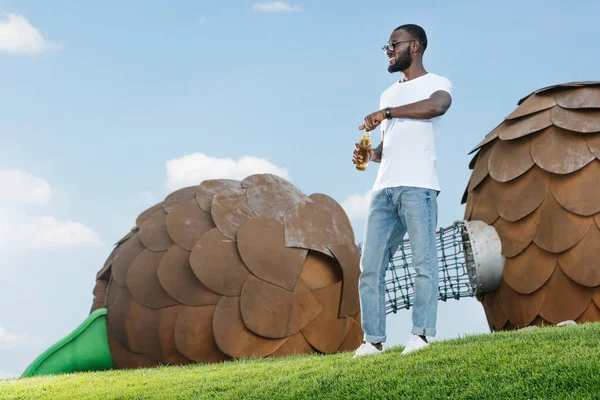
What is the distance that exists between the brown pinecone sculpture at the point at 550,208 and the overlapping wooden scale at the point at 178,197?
242 centimetres

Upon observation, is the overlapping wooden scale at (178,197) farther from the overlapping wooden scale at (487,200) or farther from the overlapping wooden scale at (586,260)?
the overlapping wooden scale at (586,260)

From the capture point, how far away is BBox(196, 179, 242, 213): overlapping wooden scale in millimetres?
5672

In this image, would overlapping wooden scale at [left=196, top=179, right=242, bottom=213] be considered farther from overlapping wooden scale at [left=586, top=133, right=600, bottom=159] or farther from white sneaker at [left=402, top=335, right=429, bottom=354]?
overlapping wooden scale at [left=586, top=133, right=600, bottom=159]

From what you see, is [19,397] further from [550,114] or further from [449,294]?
[550,114]

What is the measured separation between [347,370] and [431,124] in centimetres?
142

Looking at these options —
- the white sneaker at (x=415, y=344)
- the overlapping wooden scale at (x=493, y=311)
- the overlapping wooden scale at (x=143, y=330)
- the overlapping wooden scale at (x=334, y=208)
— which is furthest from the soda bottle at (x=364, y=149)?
the overlapping wooden scale at (x=143, y=330)

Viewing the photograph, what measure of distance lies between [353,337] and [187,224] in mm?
1589

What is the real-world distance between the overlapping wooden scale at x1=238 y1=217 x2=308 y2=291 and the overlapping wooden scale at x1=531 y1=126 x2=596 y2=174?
1.94m

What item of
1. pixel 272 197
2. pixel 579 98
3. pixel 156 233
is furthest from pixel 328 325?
pixel 579 98

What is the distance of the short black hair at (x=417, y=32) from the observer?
13.2 ft

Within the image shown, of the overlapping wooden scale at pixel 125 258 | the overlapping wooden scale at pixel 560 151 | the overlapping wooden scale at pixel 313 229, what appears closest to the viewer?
the overlapping wooden scale at pixel 560 151

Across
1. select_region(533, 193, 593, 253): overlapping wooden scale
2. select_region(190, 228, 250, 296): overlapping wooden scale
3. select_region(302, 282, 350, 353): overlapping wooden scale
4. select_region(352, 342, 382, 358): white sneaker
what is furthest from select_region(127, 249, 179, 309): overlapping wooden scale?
select_region(533, 193, 593, 253): overlapping wooden scale

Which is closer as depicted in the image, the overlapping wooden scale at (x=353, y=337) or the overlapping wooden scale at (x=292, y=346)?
the overlapping wooden scale at (x=292, y=346)

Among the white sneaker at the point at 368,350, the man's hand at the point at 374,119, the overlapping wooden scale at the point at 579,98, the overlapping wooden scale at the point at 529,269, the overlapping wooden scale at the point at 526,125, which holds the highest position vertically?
the overlapping wooden scale at the point at 579,98
